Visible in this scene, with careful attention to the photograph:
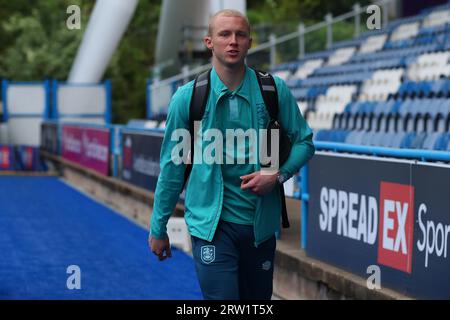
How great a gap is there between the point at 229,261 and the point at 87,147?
711 inches

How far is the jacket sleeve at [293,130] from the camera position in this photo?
15.3 ft

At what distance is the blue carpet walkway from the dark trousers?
4862 millimetres

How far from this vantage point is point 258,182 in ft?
14.7

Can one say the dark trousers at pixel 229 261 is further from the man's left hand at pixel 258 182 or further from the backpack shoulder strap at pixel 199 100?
the backpack shoulder strap at pixel 199 100

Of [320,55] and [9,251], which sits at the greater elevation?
[320,55]

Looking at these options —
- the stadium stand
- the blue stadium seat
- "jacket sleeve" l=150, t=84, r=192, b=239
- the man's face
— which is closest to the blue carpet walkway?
the blue stadium seat

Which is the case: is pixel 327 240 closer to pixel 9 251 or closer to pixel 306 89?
pixel 9 251

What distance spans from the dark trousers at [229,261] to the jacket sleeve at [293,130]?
0.35 metres

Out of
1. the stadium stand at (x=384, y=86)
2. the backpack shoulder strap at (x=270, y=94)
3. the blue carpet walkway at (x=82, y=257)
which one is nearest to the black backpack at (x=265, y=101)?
the backpack shoulder strap at (x=270, y=94)

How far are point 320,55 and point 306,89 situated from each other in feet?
13.6

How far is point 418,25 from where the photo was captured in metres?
22.8

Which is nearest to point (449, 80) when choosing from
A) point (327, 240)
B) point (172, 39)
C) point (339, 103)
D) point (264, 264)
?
point (339, 103)

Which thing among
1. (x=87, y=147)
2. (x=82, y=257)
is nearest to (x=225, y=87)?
(x=82, y=257)
